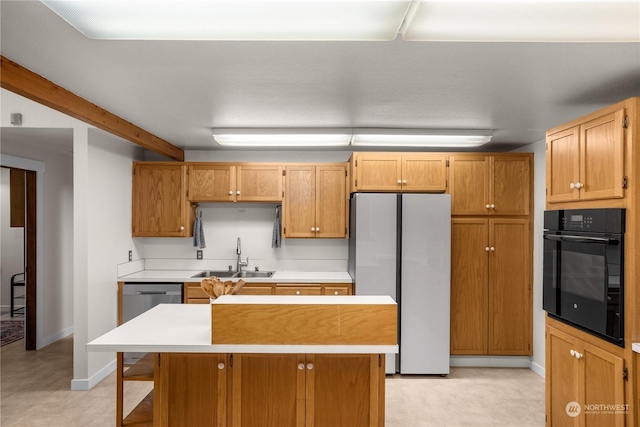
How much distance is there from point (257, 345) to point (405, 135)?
8.20 ft

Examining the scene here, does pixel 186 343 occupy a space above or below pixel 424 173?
below

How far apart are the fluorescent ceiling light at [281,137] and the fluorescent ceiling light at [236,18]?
217 centimetres

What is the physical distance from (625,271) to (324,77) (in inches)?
79.5

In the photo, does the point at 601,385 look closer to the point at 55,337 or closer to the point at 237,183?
the point at 237,183

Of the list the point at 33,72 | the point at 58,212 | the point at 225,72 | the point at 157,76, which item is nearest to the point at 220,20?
the point at 225,72

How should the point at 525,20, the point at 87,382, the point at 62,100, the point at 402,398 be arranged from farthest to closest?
the point at 87,382 → the point at 402,398 → the point at 62,100 → the point at 525,20

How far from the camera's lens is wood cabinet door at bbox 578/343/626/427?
2.23m

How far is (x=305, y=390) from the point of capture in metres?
2.27

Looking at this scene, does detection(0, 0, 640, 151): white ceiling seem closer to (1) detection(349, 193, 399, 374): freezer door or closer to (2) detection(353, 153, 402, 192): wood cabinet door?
(2) detection(353, 153, 402, 192): wood cabinet door

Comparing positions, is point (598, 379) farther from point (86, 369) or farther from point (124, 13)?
point (86, 369)

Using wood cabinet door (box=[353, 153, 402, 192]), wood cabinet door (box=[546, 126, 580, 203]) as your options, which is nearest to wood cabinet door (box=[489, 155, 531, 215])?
wood cabinet door (box=[353, 153, 402, 192])

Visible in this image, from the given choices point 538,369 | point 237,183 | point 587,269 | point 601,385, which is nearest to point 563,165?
point 587,269

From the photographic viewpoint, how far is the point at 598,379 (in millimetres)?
2393

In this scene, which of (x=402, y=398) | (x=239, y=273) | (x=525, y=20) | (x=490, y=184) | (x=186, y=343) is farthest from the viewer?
(x=239, y=273)
